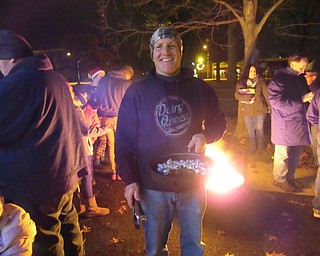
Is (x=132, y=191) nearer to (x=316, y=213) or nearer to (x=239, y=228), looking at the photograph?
(x=239, y=228)

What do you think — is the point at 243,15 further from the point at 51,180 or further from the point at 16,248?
the point at 16,248

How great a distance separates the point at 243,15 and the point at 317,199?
5243 millimetres

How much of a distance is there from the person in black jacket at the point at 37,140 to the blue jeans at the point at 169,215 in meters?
0.78

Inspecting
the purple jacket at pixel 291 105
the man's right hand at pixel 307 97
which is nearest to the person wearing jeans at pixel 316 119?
the man's right hand at pixel 307 97

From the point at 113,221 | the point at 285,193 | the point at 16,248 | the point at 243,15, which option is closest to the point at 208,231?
the point at 113,221

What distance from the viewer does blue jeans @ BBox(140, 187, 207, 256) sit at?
8.57ft

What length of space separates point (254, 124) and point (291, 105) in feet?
6.78

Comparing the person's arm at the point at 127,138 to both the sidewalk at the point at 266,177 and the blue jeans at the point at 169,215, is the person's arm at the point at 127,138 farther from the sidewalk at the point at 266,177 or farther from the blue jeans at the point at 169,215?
the sidewalk at the point at 266,177

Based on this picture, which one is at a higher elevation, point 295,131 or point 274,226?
point 295,131

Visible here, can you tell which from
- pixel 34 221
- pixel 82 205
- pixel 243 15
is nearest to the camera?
pixel 34 221

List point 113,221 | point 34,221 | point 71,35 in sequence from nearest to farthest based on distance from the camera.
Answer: point 34,221
point 113,221
point 71,35

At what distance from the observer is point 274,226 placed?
4191 millimetres

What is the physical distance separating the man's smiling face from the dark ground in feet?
7.55

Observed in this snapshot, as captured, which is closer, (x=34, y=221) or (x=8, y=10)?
(x=34, y=221)
